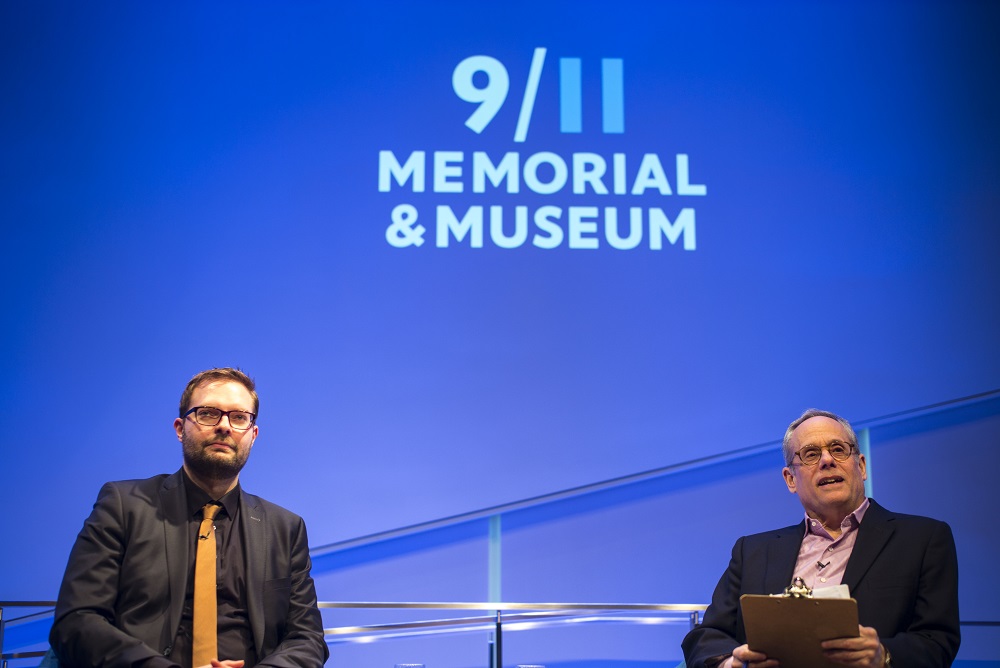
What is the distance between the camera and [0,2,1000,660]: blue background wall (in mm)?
3889

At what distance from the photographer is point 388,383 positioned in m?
3.94

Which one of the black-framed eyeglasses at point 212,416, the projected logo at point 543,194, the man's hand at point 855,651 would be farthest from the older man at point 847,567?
the projected logo at point 543,194

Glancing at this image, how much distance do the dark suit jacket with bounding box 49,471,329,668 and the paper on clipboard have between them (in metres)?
1.09

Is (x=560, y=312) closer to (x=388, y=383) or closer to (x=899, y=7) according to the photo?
(x=388, y=383)

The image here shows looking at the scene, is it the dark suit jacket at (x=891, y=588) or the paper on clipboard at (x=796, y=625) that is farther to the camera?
the dark suit jacket at (x=891, y=588)

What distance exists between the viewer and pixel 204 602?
2420 mm

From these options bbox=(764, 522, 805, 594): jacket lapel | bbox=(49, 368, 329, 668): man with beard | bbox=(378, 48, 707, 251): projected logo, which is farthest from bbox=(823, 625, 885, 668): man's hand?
bbox=(378, 48, 707, 251): projected logo

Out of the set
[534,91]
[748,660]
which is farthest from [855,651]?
[534,91]

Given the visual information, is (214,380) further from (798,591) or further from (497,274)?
(497,274)

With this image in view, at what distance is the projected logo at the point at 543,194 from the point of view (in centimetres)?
405

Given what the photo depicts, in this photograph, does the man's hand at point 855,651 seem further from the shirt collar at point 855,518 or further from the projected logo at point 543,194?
the projected logo at point 543,194

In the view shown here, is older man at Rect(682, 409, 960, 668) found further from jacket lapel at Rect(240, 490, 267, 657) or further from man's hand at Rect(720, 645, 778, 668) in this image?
jacket lapel at Rect(240, 490, 267, 657)

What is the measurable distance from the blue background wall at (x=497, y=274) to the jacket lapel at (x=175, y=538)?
1312 mm

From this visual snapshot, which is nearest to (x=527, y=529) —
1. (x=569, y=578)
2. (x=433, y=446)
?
(x=569, y=578)
